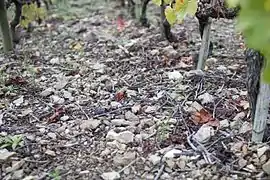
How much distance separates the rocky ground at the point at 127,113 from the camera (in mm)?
1651

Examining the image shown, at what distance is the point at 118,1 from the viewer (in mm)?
5773

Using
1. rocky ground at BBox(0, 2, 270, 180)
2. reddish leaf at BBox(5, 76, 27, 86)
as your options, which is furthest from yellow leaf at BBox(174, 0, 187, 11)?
reddish leaf at BBox(5, 76, 27, 86)

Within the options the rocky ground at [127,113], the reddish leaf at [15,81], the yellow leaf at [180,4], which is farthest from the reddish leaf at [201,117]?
the reddish leaf at [15,81]

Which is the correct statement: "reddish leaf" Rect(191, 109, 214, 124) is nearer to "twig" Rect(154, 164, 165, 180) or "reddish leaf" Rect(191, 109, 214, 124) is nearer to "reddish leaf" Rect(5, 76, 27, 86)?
"twig" Rect(154, 164, 165, 180)

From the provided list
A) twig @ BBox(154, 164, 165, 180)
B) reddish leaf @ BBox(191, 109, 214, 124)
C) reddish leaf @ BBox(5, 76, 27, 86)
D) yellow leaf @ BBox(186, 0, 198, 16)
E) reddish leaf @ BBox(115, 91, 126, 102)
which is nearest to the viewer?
twig @ BBox(154, 164, 165, 180)

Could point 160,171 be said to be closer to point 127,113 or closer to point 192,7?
point 127,113

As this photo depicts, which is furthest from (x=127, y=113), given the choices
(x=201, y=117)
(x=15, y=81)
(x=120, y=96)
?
(x=15, y=81)

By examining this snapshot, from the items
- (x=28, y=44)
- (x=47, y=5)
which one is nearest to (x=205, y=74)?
(x=28, y=44)

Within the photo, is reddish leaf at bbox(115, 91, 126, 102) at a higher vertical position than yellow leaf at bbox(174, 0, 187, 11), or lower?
lower

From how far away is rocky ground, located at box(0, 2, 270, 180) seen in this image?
1651 millimetres

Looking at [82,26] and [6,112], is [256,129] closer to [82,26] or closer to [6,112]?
[6,112]

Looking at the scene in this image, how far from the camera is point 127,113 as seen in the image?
6.93 ft

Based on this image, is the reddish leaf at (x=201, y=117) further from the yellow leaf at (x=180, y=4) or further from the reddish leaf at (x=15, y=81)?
the reddish leaf at (x=15, y=81)

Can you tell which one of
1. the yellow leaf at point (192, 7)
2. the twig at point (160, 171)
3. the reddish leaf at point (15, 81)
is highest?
the yellow leaf at point (192, 7)
